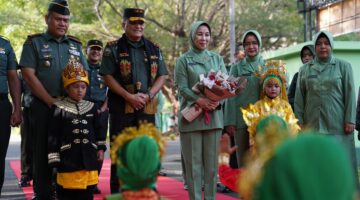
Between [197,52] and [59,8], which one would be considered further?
[197,52]

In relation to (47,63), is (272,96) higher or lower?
lower

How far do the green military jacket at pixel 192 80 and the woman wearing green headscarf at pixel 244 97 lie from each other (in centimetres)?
50

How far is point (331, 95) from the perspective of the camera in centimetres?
662

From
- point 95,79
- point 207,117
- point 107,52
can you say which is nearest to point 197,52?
point 207,117

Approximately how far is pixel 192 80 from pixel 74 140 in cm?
139

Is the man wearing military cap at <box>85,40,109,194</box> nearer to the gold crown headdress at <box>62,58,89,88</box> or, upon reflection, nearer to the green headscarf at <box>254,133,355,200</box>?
the gold crown headdress at <box>62,58,89,88</box>

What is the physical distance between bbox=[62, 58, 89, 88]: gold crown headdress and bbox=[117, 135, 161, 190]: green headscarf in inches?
107

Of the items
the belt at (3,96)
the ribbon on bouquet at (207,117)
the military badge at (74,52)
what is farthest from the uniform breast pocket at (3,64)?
the ribbon on bouquet at (207,117)

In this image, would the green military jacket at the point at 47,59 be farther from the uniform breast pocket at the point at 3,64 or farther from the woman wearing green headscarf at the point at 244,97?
the woman wearing green headscarf at the point at 244,97

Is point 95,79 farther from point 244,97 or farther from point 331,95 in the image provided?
point 331,95

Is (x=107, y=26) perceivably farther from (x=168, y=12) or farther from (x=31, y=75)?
(x=31, y=75)

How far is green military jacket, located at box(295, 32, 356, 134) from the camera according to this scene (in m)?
6.61

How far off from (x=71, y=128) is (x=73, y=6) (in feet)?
59.8

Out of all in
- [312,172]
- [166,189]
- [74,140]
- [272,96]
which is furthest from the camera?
[166,189]
